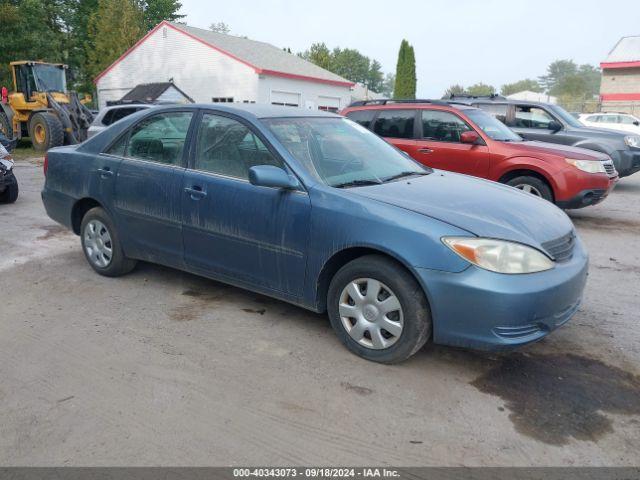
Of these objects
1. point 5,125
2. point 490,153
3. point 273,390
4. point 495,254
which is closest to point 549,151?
point 490,153

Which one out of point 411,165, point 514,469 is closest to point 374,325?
A: point 514,469

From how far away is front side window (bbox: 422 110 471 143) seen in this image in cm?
810

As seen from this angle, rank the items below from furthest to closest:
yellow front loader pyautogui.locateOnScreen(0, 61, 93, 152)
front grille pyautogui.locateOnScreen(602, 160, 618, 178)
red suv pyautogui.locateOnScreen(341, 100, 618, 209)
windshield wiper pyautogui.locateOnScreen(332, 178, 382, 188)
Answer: yellow front loader pyautogui.locateOnScreen(0, 61, 93, 152)
front grille pyautogui.locateOnScreen(602, 160, 618, 178)
red suv pyautogui.locateOnScreen(341, 100, 618, 209)
windshield wiper pyautogui.locateOnScreen(332, 178, 382, 188)

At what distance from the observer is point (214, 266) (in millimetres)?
4262

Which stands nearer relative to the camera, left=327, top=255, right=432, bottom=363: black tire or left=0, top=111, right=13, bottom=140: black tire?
left=327, top=255, right=432, bottom=363: black tire

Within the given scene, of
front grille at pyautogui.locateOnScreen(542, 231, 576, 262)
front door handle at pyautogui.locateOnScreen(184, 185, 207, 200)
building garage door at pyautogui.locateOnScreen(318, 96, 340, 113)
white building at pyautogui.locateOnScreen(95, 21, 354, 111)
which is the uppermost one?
white building at pyautogui.locateOnScreen(95, 21, 354, 111)

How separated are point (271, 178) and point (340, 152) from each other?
78 centimetres

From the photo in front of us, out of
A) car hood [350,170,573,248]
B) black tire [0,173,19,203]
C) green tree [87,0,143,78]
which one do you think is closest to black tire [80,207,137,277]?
car hood [350,170,573,248]

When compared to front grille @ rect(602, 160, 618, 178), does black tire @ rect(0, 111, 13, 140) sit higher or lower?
higher

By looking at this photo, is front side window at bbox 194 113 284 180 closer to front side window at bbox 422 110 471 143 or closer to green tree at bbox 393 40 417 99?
front side window at bbox 422 110 471 143

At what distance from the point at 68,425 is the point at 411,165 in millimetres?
3185

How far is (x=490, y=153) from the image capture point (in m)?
7.80

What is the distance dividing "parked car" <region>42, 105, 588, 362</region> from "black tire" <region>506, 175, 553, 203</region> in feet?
11.8

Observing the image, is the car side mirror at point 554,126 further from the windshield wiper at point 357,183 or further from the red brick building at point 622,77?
the red brick building at point 622,77
